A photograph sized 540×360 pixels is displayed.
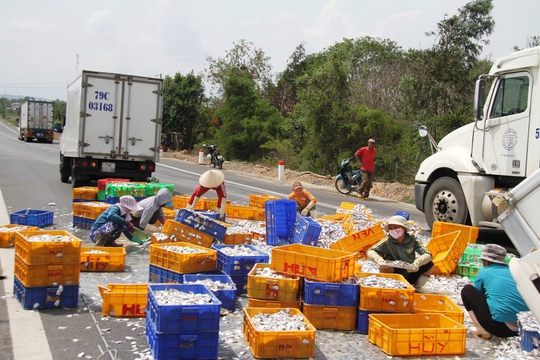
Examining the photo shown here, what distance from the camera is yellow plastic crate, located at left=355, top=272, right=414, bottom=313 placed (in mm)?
6102

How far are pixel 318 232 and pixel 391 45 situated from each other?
39.4m

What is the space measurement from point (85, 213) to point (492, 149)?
27.9ft

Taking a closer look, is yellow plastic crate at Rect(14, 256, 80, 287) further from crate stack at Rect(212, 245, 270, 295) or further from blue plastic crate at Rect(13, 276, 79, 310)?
crate stack at Rect(212, 245, 270, 295)

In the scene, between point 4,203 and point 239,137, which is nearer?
point 4,203

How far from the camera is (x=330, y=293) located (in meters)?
6.16

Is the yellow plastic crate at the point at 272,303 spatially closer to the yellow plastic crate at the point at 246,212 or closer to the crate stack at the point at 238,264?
the crate stack at the point at 238,264

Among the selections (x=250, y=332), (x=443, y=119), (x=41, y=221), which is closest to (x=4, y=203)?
(x=41, y=221)

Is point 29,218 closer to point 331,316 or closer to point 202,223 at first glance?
point 202,223

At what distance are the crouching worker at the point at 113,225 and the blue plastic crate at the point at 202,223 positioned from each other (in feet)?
4.31

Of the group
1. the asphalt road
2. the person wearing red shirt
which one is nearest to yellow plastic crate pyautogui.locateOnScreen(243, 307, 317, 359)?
the asphalt road

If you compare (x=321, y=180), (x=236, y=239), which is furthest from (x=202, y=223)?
(x=321, y=180)

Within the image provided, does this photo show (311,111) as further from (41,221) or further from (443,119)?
(41,221)

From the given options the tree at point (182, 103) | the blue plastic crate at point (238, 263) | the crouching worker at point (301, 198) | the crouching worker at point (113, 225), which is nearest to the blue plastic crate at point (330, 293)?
the blue plastic crate at point (238, 263)

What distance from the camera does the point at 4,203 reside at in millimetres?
14406
